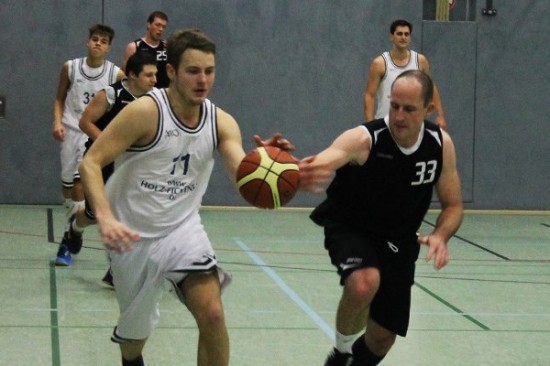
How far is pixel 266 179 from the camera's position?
4969mm

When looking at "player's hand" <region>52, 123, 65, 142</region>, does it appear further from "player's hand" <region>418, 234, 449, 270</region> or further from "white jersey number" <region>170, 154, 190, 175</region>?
"player's hand" <region>418, 234, 449, 270</region>

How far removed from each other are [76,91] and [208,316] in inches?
234

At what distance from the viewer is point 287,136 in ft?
43.4

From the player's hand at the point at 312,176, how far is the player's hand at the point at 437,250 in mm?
544

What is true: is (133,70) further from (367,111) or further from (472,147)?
(472,147)

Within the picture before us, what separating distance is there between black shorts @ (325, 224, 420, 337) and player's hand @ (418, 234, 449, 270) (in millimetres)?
217

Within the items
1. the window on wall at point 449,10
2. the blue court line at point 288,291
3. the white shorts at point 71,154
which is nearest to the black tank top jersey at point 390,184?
the blue court line at point 288,291

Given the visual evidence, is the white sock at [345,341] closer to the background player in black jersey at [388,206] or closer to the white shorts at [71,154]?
the background player in black jersey at [388,206]

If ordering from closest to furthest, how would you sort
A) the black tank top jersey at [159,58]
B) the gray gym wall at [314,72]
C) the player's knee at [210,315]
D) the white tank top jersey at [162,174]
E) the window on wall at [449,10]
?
the player's knee at [210,315] → the white tank top jersey at [162,174] → the black tank top jersey at [159,58] → the gray gym wall at [314,72] → the window on wall at [449,10]

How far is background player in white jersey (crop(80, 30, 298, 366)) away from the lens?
16.2 feet

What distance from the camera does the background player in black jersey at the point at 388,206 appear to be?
17.4 ft

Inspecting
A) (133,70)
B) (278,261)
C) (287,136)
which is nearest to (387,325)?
(133,70)

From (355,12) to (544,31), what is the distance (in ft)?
7.69

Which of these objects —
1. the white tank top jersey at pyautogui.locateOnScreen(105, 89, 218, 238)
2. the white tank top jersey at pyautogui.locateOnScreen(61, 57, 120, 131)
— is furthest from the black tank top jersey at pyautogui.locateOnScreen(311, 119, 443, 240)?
the white tank top jersey at pyautogui.locateOnScreen(61, 57, 120, 131)
